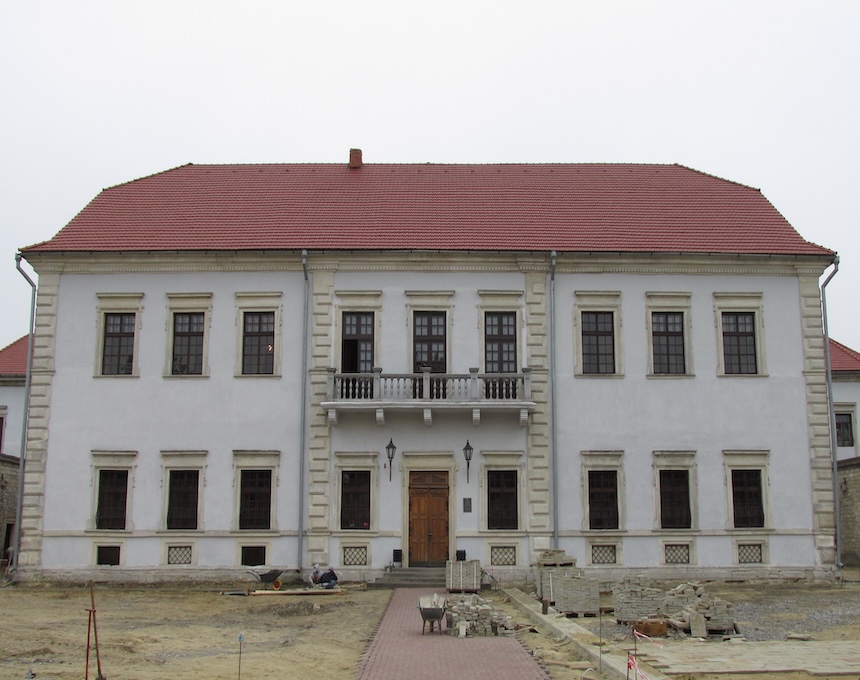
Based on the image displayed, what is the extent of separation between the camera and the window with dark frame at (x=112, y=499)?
83.3 ft

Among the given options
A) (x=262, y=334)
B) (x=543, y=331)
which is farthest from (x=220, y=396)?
(x=543, y=331)

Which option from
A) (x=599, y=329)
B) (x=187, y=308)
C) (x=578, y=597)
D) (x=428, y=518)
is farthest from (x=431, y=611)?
(x=187, y=308)

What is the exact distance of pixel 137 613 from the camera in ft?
66.1

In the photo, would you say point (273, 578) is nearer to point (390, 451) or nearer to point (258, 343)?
point (390, 451)

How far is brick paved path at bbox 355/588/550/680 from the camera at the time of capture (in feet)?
→ 42.2

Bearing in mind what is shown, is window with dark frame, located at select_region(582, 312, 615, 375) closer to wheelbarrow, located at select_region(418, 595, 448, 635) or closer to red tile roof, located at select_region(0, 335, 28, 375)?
wheelbarrow, located at select_region(418, 595, 448, 635)

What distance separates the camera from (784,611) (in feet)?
65.1

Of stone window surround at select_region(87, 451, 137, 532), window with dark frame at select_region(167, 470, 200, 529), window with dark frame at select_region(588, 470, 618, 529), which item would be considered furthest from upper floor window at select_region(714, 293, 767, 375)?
stone window surround at select_region(87, 451, 137, 532)

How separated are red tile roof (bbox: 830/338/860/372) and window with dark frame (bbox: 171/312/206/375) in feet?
88.2

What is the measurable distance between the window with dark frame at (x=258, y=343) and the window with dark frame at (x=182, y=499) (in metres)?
3.30

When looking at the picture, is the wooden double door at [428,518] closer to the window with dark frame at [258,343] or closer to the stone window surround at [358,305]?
the stone window surround at [358,305]

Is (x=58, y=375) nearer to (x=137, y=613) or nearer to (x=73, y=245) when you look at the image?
(x=73, y=245)

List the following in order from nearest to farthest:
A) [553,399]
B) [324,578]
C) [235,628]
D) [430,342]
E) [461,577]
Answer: [235,628]
[461,577]
[324,578]
[553,399]
[430,342]

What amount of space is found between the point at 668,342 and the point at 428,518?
28.1ft
